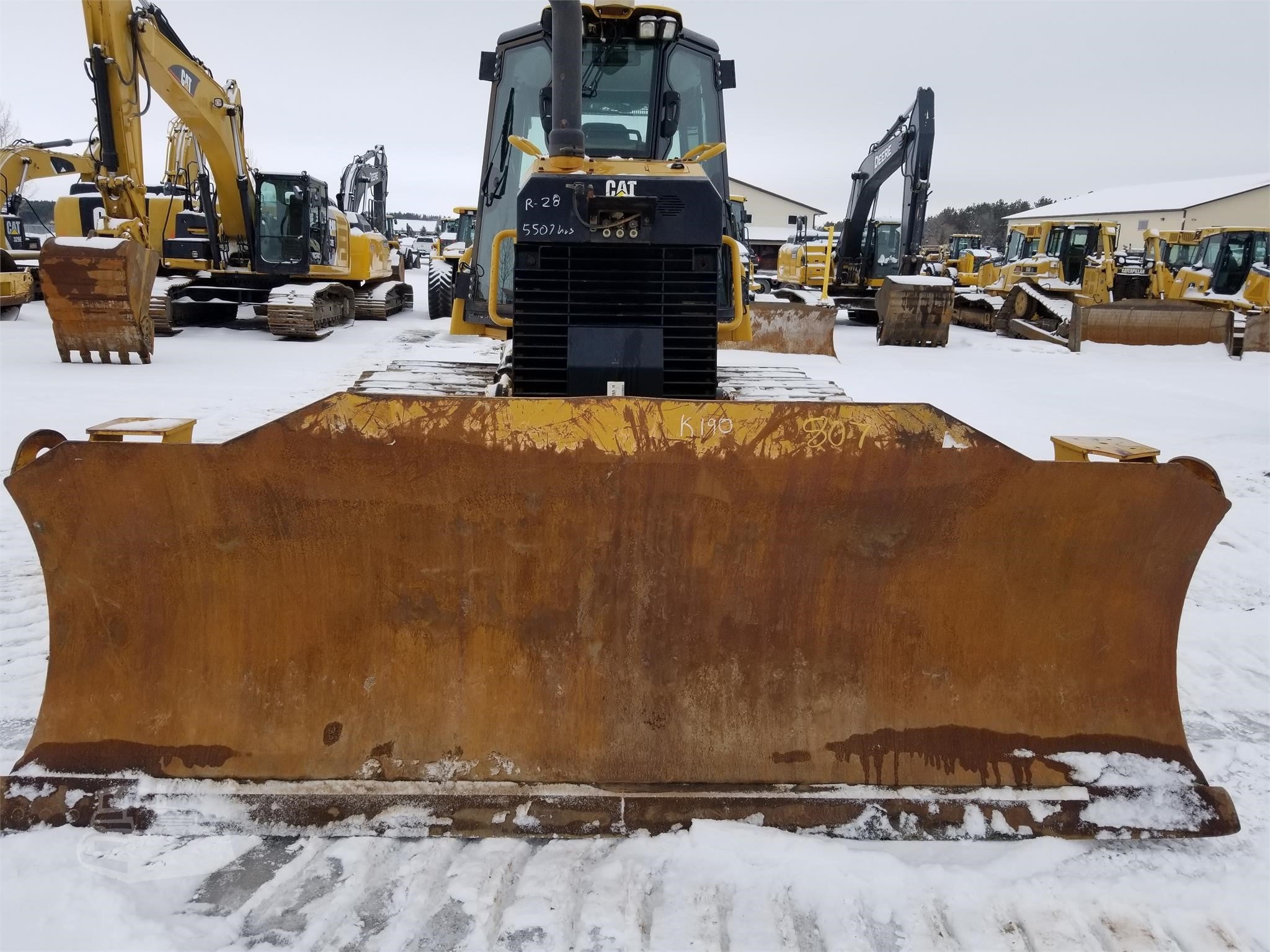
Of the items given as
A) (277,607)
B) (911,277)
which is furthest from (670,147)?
(911,277)

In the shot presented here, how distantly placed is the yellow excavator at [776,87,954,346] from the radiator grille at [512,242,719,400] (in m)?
12.2

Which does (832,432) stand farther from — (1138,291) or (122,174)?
(1138,291)

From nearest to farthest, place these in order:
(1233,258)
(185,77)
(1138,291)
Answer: (185,77)
(1233,258)
(1138,291)

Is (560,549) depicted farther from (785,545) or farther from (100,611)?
(100,611)

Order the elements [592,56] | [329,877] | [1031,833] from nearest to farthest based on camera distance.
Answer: [329,877] < [1031,833] < [592,56]

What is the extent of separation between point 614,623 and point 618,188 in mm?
1657

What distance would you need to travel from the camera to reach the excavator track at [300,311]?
12.7m

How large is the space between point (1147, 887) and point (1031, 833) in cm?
28

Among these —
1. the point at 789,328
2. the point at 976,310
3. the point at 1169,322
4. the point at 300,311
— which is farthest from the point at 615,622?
the point at 976,310

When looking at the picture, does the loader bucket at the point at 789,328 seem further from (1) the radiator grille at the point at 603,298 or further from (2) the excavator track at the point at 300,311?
(1) the radiator grille at the point at 603,298

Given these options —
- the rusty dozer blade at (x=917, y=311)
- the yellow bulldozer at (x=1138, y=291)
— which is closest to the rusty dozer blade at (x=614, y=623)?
the rusty dozer blade at (x=917, y=311)

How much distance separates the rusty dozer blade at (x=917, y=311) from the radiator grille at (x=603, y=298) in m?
12.2

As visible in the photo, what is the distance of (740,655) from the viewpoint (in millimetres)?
2500

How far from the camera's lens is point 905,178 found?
617 inches
